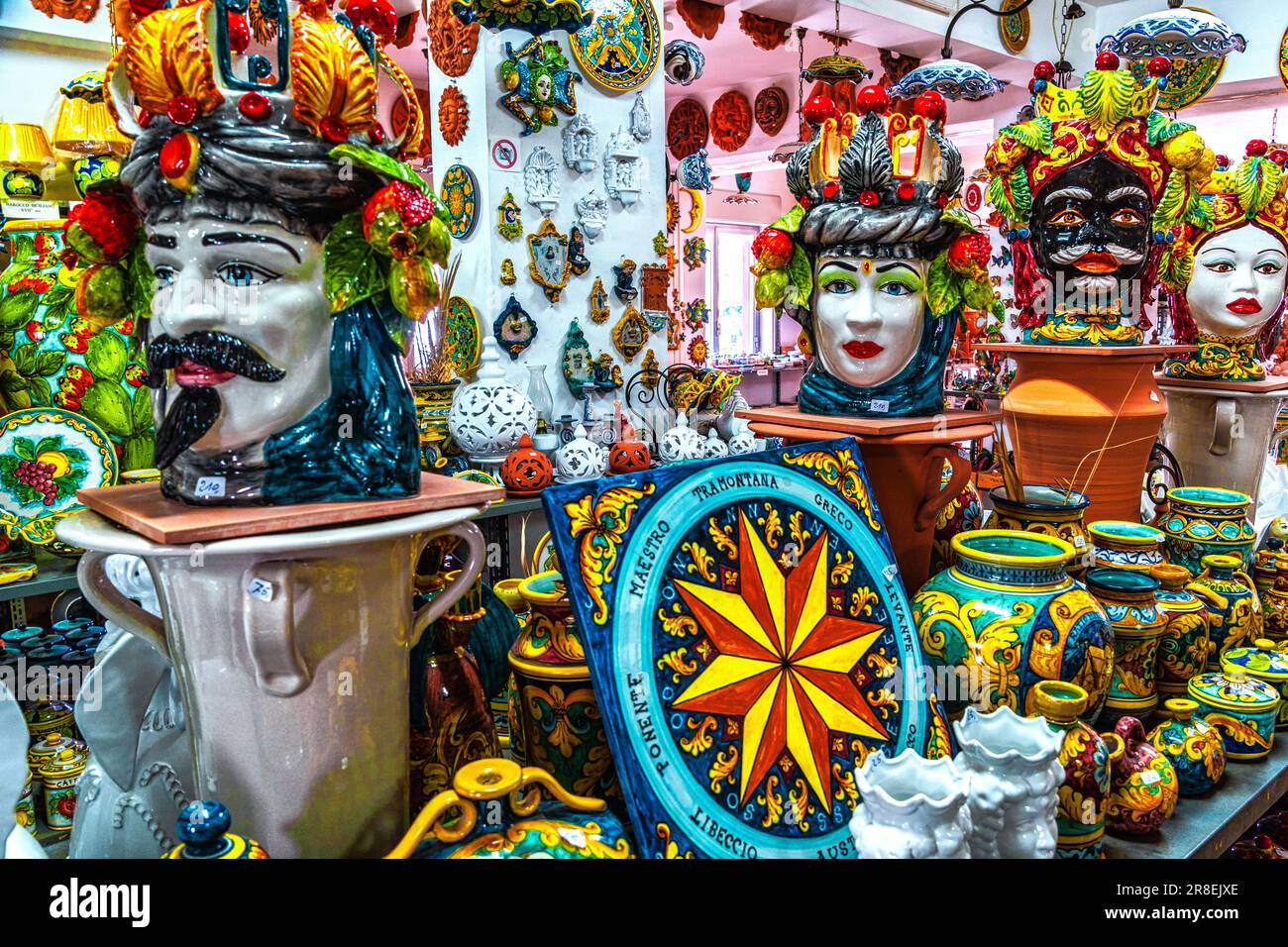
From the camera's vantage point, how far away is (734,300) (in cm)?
1285

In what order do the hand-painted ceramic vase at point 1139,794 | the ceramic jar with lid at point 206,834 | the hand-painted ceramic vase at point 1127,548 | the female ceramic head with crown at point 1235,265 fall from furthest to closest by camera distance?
the female ceramic head with crown at point 1235,265, the hand-painted ceramic vase at point 1127,548, the hand-painted ceramic vase at point 1139,794, the ceramic jar with lid at point 206,834

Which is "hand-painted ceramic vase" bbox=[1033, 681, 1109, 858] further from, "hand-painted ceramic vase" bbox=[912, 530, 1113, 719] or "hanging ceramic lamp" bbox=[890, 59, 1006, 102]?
"hanging ceramic lamp" bbox=[890, 59, 1006, 102]

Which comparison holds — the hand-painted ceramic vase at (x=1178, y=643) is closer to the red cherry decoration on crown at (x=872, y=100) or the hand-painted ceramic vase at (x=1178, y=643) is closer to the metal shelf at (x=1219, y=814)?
the metal shelf at (x=1219, y=814)

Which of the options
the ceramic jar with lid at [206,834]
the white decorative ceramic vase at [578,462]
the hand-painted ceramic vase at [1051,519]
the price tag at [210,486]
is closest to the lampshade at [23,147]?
the white decorative ceramic vase at [578,462]

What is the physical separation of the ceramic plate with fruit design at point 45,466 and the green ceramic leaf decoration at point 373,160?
1489mm

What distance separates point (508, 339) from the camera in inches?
185

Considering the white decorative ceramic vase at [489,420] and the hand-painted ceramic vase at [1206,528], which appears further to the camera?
the white decorative ceramic vase at [489,420]

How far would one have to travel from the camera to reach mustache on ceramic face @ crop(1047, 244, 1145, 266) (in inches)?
102

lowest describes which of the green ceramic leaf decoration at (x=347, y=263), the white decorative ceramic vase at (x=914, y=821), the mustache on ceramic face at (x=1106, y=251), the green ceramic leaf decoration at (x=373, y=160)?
the white decorative ceramic vase at (x=914, y=821)

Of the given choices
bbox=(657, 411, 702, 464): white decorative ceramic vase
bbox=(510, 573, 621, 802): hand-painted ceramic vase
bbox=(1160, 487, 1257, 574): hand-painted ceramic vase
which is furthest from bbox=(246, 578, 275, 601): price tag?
bbox=(657, 411, 702, 464): white decorative ceramic vase

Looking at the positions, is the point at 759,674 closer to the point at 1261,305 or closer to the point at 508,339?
the point at 1261,305

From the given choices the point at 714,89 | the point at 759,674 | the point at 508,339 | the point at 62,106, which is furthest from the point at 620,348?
the point at 714,89

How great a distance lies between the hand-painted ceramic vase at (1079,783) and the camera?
1.57m

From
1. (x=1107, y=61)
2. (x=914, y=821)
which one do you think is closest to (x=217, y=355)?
(x=914, y=821)
